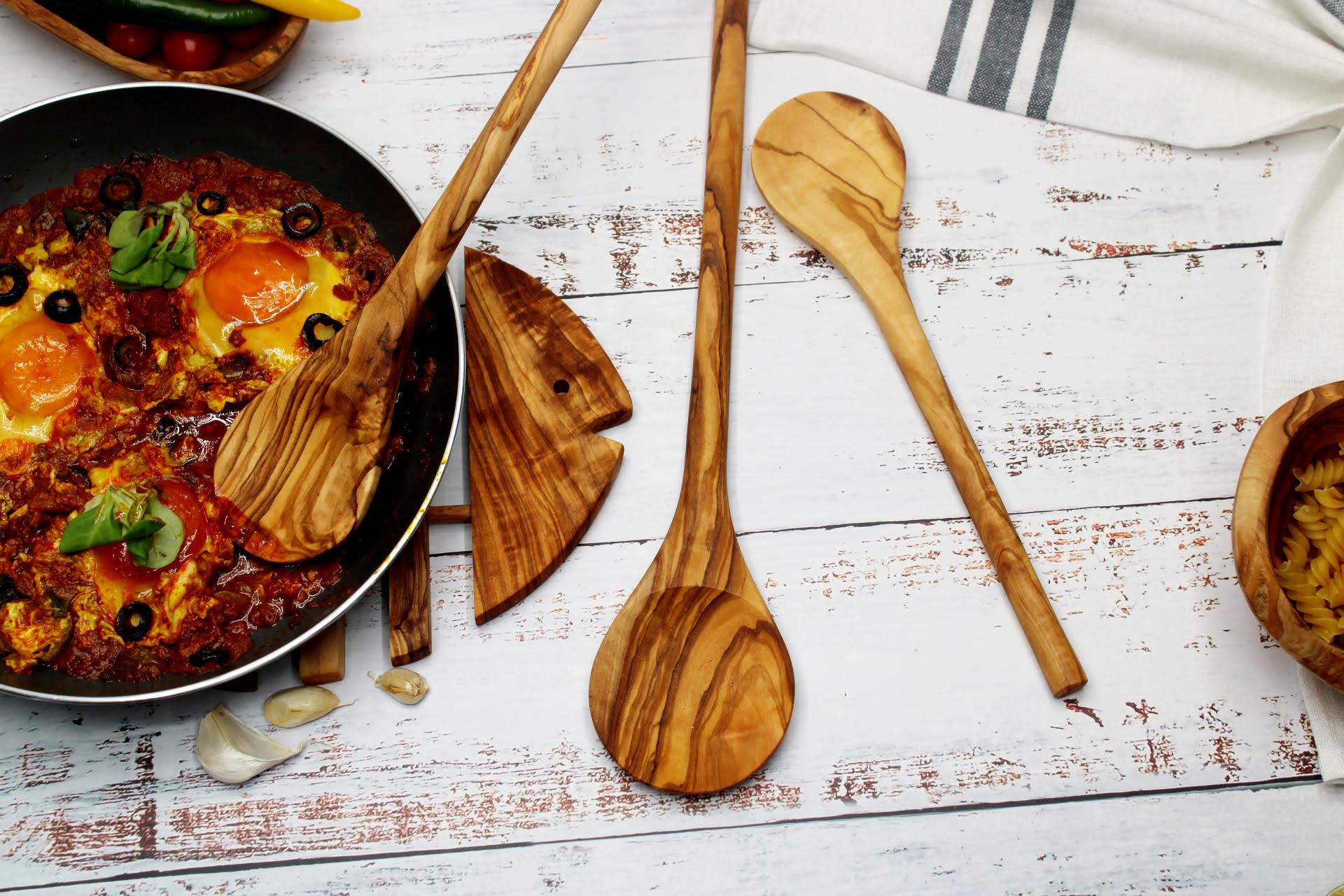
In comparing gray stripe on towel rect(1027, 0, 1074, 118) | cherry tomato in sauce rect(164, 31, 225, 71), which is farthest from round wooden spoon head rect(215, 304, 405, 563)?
gray stripe on towel rect(1027, 0, 1074, 118)

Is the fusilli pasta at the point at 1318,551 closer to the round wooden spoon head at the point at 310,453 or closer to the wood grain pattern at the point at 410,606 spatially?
the wood grain pattern at the point at 410,606

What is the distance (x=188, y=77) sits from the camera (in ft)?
7.82

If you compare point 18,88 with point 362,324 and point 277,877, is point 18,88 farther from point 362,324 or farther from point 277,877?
point 277,877

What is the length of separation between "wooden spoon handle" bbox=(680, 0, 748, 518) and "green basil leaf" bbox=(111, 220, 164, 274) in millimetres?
1232

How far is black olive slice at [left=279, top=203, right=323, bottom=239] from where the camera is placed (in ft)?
7.63

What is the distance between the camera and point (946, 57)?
2615 millimetres

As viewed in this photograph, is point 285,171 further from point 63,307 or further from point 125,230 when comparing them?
point 63,307

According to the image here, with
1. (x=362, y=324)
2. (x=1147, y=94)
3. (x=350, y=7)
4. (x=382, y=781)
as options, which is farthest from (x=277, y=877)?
(x=1147, y=94)

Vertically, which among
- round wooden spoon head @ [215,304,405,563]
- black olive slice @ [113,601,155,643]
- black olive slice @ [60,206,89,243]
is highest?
black olive slice @ [60,206,89,243]

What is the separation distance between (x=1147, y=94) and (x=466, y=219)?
5.93 ft

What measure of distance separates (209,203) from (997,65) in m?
2.00

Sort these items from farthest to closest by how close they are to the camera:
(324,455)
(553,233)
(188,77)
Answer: (553,233) → (188,77) → (324,455)

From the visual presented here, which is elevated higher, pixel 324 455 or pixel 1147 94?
pixel 1147 94

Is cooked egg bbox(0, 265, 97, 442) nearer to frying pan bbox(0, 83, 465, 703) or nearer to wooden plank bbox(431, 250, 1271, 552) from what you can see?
frying pan bbox(0, 83, 465, 703)
